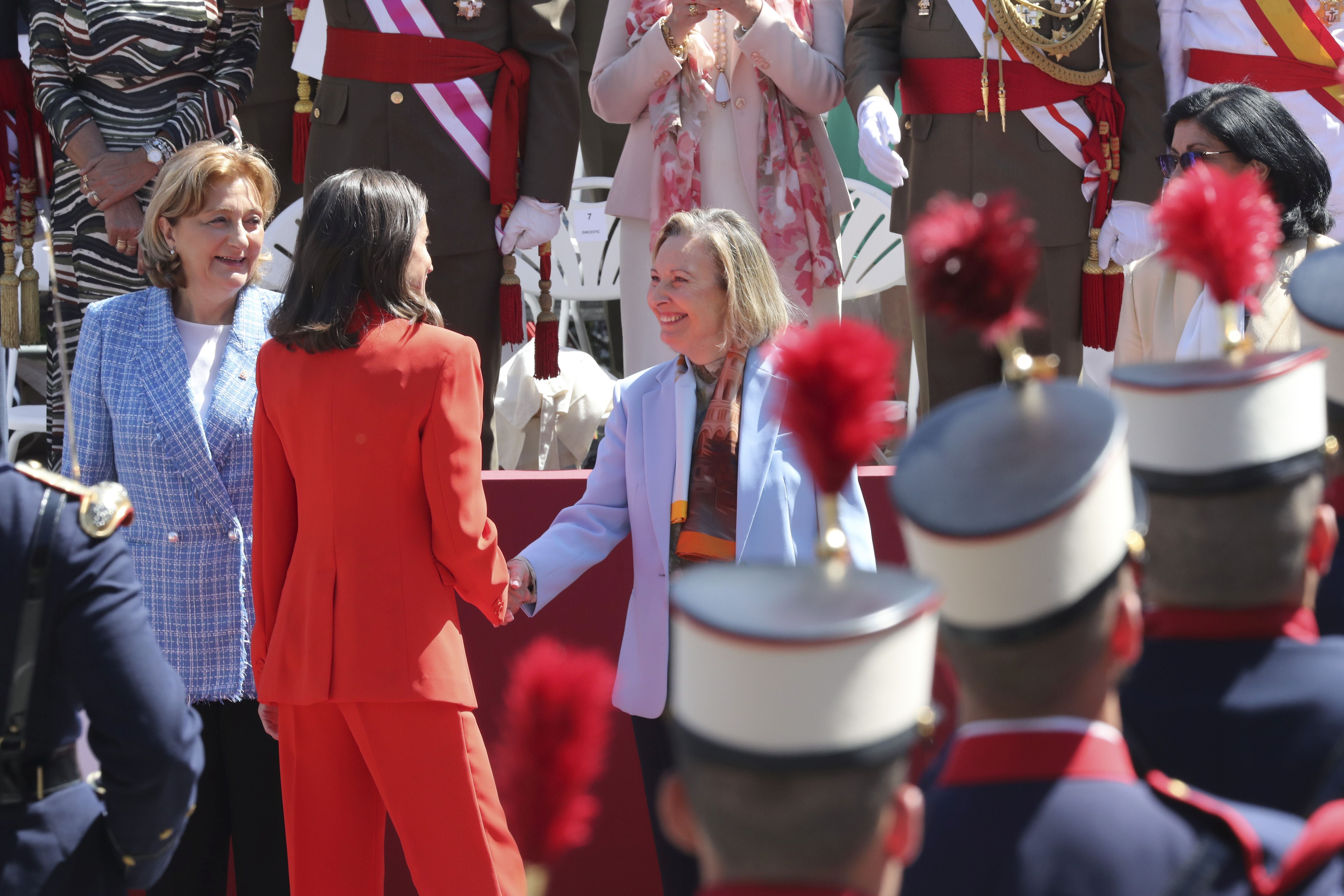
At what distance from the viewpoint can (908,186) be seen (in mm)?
4445

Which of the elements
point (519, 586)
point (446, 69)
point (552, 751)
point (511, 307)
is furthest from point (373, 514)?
point (446, 69)

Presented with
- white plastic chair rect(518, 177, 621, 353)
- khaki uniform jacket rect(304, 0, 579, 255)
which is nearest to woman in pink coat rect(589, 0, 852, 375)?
khaki uniform jacket rect(304, 0, 579, 255)

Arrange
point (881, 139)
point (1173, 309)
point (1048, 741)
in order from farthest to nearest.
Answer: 1. point (881, 139)
2. point (1173, 309)
3. point (1048, 741)

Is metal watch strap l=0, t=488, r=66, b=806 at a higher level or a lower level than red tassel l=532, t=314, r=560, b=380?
lower

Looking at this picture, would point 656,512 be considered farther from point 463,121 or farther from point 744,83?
point 744,83

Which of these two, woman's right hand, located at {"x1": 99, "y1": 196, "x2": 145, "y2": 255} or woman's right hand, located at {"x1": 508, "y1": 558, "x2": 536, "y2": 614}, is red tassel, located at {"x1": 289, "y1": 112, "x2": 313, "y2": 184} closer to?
woman's right hand, located at {"x1": 99, "y1": 196, "x2": 145, "y2": 255}

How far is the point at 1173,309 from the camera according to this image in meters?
3.57

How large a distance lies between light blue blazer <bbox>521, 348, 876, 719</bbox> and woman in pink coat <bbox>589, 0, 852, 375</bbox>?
1.34 meters

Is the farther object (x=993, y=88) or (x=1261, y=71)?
(x=1261, y=71)

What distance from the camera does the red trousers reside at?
9.52 ft

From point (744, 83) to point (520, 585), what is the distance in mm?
2075

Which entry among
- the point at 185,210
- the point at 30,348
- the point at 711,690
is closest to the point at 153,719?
the point at 711,690

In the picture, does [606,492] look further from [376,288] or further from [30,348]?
[30,348]

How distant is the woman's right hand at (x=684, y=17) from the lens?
4.27m
